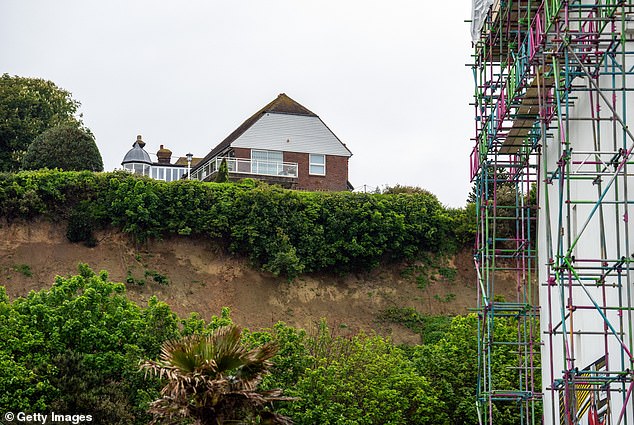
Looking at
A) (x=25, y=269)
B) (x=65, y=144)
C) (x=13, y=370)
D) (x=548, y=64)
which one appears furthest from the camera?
(x=65, y=144)

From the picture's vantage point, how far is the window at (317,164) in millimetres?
50938

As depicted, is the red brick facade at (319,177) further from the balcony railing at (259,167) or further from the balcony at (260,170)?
the balcony at (260,170)

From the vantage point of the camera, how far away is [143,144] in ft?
189

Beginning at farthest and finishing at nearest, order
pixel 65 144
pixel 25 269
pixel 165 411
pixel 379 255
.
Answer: pixel 65 144 < pixel 379 255 < pixel 25 269 < pixel 165 411

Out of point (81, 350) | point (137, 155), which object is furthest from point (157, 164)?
point (81, 350)

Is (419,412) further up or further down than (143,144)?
further down

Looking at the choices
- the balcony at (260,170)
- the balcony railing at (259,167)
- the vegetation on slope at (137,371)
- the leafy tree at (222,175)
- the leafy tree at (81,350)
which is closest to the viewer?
the leafy tree at (81,350)

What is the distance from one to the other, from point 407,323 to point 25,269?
1481 centimetres

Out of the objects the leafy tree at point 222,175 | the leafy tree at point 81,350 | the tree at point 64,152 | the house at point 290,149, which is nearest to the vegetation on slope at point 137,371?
the leafy tree at point 81,350

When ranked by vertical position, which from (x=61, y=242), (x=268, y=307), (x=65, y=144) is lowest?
(x=268, y=307)

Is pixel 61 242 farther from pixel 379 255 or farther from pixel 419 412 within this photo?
pixel 419 412

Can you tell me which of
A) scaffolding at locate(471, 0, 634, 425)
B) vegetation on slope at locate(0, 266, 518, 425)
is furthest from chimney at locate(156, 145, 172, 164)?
scaffolding at locate(471, 0, 634, 425)

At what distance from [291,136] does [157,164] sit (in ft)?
38.5

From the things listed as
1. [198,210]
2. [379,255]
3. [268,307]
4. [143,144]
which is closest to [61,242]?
[198,210]
